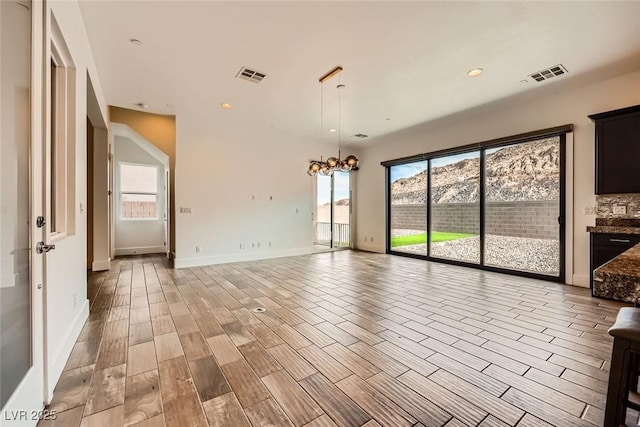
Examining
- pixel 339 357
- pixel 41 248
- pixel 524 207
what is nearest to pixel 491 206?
pixel 524 207

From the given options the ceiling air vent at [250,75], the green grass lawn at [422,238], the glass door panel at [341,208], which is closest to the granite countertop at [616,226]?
the green grass lawn at [422,238]

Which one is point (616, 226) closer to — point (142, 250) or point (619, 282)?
point (619, 282)

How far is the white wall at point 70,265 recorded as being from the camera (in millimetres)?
1836

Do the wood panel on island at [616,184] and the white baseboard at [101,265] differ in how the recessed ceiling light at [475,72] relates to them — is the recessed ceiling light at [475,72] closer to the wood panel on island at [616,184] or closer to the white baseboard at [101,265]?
the wood panel on island at [616,184]

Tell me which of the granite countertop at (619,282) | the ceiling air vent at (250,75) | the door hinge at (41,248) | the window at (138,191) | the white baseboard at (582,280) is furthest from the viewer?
the window at (138,191)

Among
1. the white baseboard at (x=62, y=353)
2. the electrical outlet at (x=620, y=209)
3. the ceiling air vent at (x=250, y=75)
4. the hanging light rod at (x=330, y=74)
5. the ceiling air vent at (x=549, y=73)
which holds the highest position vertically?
the ceiling air vent at (x=250, y=75)

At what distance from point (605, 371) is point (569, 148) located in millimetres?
3724

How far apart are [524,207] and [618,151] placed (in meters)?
1.43

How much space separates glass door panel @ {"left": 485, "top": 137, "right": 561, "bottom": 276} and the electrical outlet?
654 mm

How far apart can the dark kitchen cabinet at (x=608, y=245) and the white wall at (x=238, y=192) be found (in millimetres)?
5475

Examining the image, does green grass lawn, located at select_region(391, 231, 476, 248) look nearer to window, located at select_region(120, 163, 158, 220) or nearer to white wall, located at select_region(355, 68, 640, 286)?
white wall, located at select_region(355, 68, 640, 286)

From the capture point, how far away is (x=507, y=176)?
511 cm

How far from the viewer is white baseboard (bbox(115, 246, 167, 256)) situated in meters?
7.08

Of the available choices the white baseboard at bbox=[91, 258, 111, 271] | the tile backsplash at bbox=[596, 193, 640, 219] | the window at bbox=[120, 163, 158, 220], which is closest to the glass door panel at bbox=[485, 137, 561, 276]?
the tile backsplash at bbox=[596, 193, 640, 219]
